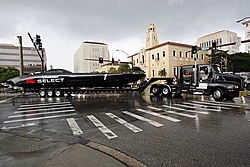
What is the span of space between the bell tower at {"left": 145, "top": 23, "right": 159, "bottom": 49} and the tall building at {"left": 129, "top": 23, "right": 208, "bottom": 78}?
8965mm

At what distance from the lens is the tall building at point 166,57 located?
58.0m

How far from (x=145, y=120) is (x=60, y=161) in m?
4.40

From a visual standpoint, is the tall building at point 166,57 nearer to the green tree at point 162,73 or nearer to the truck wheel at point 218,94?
the green tree at point 162,73

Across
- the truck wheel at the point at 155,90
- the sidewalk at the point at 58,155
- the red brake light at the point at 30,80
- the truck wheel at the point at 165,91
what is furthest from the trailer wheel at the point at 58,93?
the sidewalk at the point at 58,155

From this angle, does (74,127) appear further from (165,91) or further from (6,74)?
(6,74)

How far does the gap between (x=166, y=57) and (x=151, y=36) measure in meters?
21.1

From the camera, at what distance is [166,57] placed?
2287 inches

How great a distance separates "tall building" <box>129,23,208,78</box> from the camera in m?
58.0

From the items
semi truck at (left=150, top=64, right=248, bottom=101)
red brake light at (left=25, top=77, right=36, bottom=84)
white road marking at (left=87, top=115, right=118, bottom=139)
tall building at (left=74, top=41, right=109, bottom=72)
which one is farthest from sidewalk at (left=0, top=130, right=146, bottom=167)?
tall building at (left=74, top=41, right=109, bottom=72)

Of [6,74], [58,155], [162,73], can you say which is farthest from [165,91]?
[6,74]

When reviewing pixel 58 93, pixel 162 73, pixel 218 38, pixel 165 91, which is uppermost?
pixel 218 38

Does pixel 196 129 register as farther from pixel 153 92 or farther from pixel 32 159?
pixel 153 92

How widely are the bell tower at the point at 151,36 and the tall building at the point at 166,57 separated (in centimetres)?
897

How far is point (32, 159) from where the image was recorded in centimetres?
385
